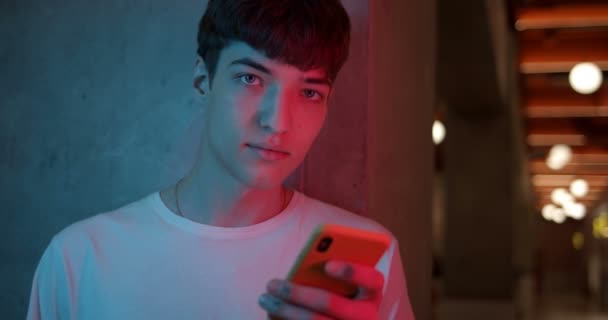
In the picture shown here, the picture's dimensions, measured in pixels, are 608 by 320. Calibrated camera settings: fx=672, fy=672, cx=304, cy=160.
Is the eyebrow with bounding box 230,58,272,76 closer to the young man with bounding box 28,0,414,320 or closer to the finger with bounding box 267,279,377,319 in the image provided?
the young man with bounding box 28,0,414,320

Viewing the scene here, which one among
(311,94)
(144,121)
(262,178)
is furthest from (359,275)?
(144,121)

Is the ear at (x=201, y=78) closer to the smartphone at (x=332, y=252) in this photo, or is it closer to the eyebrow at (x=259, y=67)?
the eyebrow at (x=259, y=67)

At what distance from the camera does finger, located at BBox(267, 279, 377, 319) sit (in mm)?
1152

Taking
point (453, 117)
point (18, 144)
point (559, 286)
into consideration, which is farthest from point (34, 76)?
point (559, 286)

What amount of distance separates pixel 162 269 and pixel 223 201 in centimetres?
21

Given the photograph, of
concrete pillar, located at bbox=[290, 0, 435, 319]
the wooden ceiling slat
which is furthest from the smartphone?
the wooden ceiling slat

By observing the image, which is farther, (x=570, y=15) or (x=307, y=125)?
(x=570, y=15)

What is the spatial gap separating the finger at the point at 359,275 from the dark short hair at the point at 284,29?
476mm

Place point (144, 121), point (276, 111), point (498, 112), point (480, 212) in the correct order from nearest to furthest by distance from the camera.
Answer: point (276, 111) < point (144, 121) < point (498, 112) < point (480, 212)

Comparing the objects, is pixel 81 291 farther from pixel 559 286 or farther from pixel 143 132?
pixel 559 286

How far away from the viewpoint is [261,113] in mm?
1418

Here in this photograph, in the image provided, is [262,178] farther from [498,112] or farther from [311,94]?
[498,112]

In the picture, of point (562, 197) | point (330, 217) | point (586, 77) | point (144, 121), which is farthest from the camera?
point (562, 197)

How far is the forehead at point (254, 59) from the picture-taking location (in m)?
1.42
